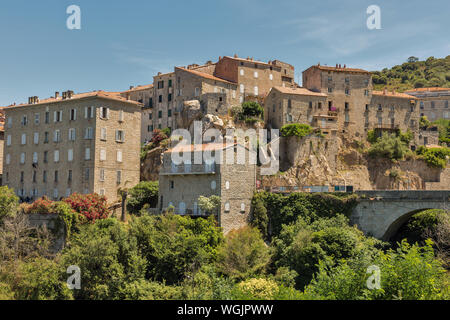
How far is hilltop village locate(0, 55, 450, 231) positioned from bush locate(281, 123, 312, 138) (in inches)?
4.6

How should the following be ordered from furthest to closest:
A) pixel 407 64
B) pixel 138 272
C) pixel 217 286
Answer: pixel 407 64 → pixel 138 272 → pixel 217 286

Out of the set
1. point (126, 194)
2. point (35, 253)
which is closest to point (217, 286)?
point (35, 253)

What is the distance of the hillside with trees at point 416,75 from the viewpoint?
4365 inches

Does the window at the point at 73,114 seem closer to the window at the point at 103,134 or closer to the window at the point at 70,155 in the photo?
the window at the point at 70,155

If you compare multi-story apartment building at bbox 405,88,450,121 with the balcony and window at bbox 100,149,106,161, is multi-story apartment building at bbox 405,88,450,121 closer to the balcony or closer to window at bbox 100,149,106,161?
the balcony

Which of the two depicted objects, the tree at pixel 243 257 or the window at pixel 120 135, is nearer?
the tree at pixel 243 257

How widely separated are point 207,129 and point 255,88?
40.4ft

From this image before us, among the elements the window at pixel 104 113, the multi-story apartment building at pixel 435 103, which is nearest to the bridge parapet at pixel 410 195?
the window at pixel 104 113

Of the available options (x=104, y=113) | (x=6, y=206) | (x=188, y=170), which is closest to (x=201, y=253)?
(x=188, y=170)

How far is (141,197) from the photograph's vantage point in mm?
47375

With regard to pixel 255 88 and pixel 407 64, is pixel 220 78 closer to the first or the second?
pixel 255 88

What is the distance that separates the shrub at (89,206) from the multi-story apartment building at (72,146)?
6.42m

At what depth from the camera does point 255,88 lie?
65.5 m

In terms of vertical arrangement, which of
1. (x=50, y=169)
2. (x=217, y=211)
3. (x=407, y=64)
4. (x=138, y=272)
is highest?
(x=407, y=64)
